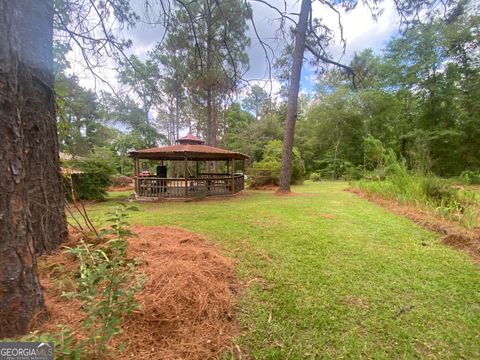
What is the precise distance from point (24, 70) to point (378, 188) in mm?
9751

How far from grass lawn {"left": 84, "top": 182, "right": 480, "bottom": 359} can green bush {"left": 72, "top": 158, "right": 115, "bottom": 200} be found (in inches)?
310

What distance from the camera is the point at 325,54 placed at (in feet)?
30.3

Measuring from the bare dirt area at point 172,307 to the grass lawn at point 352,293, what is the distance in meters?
0.22

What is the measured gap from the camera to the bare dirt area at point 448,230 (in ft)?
12.0

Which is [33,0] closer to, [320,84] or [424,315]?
[424,315]

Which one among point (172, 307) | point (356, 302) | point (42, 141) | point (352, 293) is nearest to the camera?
point (172, 307)

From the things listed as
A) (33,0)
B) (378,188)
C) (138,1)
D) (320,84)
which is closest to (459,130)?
(320,84)

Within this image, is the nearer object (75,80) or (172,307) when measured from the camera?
(172,307)

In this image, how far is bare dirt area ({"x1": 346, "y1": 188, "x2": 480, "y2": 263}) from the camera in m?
3.65

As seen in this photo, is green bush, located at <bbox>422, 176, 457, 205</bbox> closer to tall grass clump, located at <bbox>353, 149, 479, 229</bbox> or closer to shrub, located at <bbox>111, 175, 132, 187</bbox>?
tall grass clump, located at <bbox>353, 149, 479, 229</bbox>

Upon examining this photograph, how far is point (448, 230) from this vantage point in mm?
4141

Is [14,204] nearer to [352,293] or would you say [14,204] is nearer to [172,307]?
[172,307]

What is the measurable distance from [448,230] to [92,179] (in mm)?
12100

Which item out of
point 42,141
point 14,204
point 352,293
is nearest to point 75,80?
point 42,141
